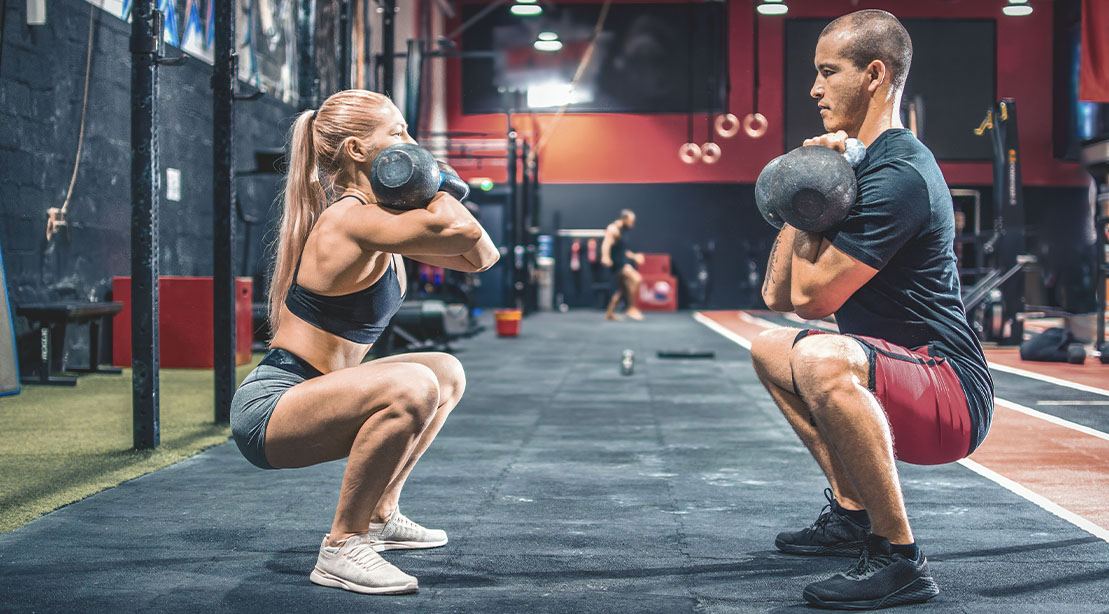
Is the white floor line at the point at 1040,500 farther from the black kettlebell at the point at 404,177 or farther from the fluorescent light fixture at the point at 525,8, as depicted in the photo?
the fluorescent light fixture at the point at 525,8

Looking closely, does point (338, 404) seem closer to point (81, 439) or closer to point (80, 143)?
point (81, 439)

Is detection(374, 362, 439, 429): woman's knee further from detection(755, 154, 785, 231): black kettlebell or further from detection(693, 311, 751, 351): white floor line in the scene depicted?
Answer: detection(693, 311, 751, 351): white floor line

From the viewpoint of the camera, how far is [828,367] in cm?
185

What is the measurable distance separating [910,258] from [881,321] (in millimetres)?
147

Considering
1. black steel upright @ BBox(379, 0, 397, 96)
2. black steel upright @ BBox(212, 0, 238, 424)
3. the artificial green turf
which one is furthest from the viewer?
black steel upright @ BBox(379, 0, 397, 96)

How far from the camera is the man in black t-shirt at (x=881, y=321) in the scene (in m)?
1.87

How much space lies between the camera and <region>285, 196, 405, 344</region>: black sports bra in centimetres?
203

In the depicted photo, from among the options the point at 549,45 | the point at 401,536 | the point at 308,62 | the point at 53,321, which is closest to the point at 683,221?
the point at 549,45

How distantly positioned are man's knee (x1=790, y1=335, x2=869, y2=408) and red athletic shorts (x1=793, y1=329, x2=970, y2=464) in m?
0.03

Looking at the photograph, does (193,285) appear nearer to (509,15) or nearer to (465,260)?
(465,260)

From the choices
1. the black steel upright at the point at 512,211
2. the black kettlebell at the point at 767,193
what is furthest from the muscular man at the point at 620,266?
the black kettlebell at the point at 767,193

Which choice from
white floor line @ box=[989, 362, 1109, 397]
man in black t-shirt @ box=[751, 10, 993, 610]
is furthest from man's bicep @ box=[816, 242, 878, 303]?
white floor line @ box=[989, 362, 1109, 397]

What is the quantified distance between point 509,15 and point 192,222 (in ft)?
30.5

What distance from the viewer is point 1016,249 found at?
27.7 ft
